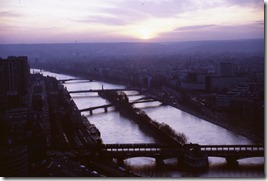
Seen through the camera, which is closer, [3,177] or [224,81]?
[3,177]

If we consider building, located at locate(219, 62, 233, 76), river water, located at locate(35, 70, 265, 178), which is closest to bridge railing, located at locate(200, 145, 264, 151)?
river water, located at locate(35, 70, 265, 178)

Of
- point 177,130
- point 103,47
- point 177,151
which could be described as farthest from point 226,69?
point 177,151

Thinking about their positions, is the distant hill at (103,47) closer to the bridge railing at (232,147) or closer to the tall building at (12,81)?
the tall building at (12,81)

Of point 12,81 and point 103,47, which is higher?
point 103,47

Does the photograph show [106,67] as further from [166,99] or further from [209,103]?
[209,103]

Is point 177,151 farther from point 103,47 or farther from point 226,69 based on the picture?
point 226,69

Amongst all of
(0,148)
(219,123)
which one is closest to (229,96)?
(219,123)
